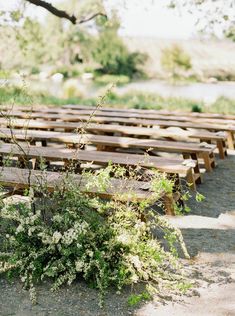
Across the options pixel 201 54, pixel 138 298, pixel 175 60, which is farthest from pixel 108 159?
pixel 201 54

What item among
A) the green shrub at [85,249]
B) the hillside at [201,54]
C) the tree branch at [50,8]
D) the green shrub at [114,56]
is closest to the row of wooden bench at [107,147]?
the green shrub at [85,249]

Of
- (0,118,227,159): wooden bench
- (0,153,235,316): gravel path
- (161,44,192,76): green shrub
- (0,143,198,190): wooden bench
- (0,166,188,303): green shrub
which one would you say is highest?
(161,44,192,76): green shrub

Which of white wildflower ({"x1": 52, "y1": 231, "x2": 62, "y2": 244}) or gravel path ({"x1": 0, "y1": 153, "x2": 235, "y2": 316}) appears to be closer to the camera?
gravel path ({"x1": 0, "y1": 153, "x2": 235, "y2": 316})

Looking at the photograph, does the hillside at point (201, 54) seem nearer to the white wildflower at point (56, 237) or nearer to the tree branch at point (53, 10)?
the tree branch at point (53, 10)

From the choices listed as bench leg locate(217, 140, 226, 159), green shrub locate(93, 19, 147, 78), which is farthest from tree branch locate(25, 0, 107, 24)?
green shrub locate(93, 19, 147, 78)

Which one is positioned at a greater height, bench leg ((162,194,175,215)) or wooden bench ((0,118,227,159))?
wooden bench ((0,118,227,159))

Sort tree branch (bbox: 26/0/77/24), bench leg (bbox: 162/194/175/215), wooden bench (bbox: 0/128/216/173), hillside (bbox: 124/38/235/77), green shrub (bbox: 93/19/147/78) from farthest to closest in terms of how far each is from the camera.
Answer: green shrub (bbox: 93/19/147/78), hillside (bbox: 124/38/235/77), tree branch (bbox: 26/0/77/24), wooden bench (bbox: 0/128/216/173), bench leg (bbox: 162/194/175/215)

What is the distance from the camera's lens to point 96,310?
3.44 metres

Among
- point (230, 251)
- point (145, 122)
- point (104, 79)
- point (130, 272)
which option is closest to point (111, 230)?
point (130, 272)

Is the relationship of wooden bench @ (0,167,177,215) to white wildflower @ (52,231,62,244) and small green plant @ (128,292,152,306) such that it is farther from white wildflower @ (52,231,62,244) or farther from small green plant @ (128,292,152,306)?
small green plant @ (128,292,152,306)

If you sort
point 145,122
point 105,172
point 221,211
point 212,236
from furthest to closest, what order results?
point 145,122 → point 221,211 → point 212,236 → point 105,172

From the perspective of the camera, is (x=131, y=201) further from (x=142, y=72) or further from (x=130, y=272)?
(x=142, y=72)

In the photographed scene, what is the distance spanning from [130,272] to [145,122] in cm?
587

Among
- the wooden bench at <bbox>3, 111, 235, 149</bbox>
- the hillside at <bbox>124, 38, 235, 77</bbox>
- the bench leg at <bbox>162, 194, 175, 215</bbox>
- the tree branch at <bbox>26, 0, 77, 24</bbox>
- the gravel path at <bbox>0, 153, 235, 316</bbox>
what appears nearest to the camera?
the gravel path at <bbox>0, 153, 235, 316</bbox>
